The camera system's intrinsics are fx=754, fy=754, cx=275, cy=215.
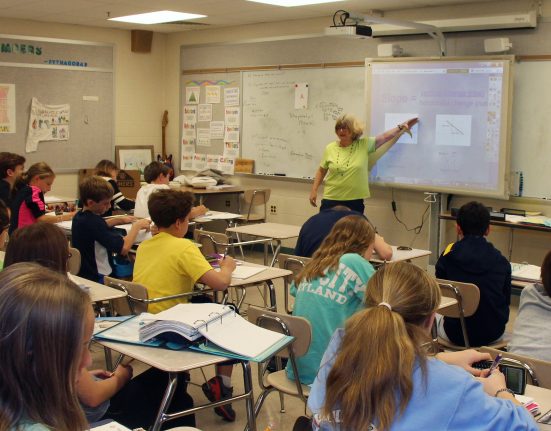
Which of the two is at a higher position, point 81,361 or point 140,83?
point 140,83

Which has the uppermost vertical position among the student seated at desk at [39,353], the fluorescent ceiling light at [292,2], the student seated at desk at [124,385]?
the fluorescent ceiling light at [292,2]

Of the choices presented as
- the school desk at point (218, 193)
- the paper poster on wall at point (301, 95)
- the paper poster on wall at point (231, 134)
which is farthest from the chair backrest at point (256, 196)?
the paper poster on wall at point (231, 134)

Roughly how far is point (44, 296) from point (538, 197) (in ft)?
19.0

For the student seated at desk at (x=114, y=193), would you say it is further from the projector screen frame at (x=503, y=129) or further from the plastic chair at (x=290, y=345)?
the plastic chair at (x=290, y=345)

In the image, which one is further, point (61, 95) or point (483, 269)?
point (61, 95)

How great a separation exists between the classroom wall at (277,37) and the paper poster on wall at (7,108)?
65 cm

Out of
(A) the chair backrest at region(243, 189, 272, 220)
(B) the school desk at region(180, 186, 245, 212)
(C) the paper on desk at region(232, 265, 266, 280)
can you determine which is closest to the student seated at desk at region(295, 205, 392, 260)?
(C) the paper on desk at region(232, 265, 266, 280)

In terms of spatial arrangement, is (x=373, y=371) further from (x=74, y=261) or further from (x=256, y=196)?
(x=256, y=196)

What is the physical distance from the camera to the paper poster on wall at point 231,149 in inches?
358

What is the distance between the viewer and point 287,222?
8.58 metres

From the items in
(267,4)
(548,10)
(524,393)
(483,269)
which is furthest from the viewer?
(267,4)

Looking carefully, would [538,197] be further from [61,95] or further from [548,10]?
[61,95]

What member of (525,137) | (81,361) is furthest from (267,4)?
(81,361)

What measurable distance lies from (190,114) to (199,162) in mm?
637
